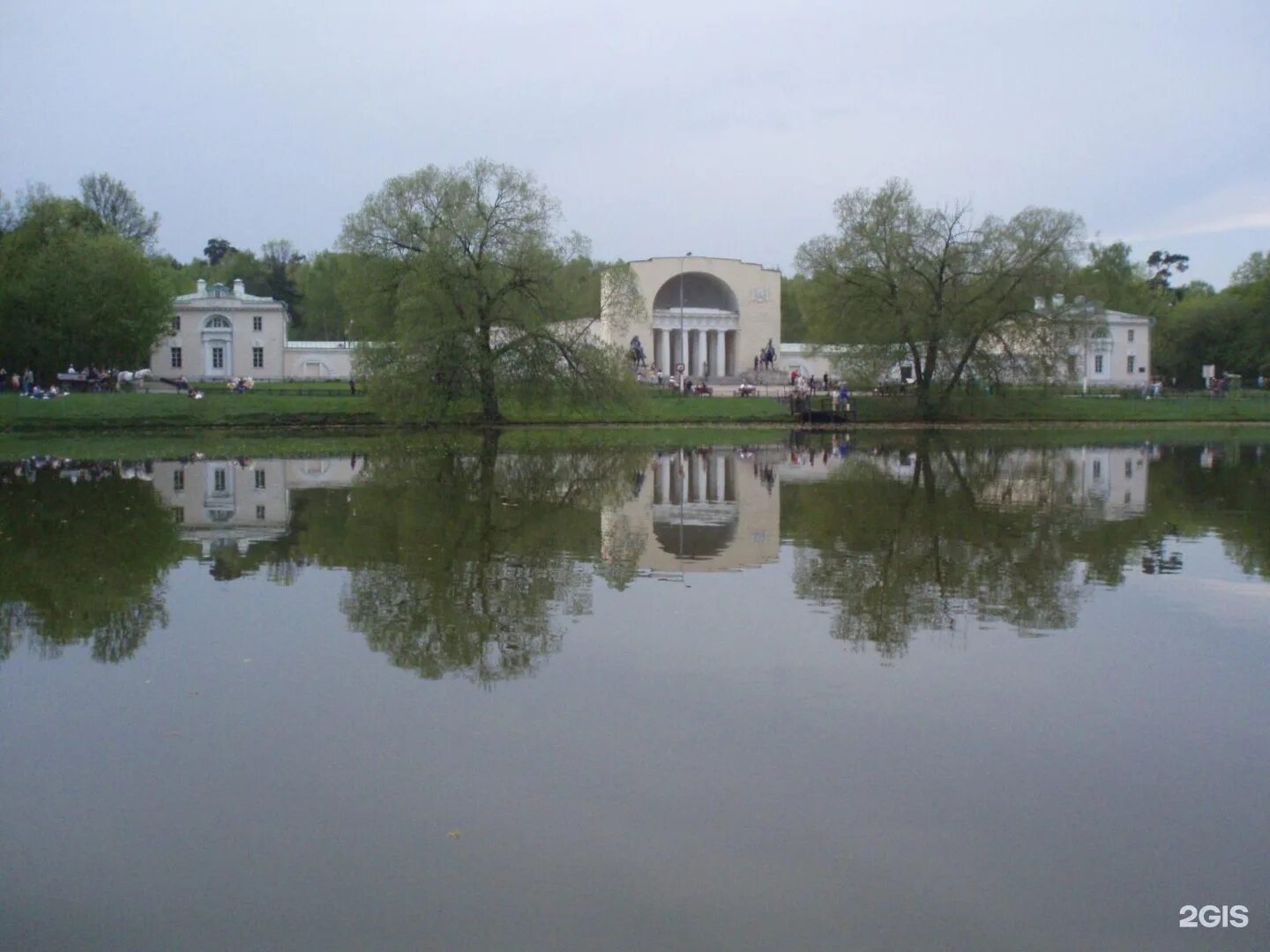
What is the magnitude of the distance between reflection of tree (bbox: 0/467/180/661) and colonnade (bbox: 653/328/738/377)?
62.4 metres

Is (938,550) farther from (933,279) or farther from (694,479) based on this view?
(933,279)

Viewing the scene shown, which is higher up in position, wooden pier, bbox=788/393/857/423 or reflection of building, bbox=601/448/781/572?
wooden pier, bbox=788/393/857/423

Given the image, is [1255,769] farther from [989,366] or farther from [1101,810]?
[989,366]

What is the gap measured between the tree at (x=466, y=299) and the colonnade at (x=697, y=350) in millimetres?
36182

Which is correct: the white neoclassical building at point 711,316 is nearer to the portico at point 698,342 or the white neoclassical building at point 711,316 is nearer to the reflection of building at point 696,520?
the portico at point 698,342

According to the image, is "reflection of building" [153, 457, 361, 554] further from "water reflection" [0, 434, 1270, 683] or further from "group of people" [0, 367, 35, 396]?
"group of people" [0, 367, 35, 396]

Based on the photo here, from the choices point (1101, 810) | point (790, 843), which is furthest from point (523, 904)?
point (1101, 810)

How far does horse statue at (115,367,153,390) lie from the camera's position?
59250mm

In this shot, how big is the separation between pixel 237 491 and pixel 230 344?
58.4 metres

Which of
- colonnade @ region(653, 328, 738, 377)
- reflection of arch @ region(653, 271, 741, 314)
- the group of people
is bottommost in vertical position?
the group of people

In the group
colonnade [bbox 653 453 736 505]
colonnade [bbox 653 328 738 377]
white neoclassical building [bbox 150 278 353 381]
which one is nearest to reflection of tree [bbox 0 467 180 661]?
colonnade [bbox 653 453 736 505]

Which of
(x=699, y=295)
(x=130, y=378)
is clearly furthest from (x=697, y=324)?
(x=130, y=378)

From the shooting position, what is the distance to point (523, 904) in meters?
5.10

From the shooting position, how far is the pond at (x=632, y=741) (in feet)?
16.7
